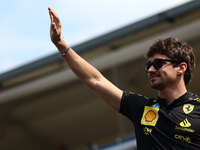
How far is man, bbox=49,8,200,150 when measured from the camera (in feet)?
8.44

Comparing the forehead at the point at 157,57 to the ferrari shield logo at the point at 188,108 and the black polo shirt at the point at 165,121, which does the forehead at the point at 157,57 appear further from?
the ferrari shield logo at the point at 188,108

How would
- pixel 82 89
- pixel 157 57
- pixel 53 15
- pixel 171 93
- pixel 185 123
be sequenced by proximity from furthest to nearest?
pixel 82 89 < pixel 157 57 < pixel 171 93 < pixel 53 15 < pixel 185 123

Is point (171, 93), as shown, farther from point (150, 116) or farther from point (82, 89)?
point (82, 89)

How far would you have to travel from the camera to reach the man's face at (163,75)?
2828 mm

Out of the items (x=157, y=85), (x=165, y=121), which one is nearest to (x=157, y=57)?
(x=157, y=85)

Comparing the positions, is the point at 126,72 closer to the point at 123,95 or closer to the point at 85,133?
the point at 85,133

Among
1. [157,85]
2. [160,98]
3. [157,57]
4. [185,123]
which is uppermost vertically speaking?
[157,57]

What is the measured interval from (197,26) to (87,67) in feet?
19.0

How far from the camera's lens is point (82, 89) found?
1118 centimetres

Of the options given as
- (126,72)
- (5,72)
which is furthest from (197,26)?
(5,72)

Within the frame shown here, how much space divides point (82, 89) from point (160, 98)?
329 inches

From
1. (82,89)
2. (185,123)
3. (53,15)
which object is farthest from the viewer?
(82,89)

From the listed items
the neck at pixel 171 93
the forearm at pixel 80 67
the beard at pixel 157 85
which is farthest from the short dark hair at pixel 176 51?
the forearm at pixel 80 67

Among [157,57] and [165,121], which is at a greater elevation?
[157,57]
